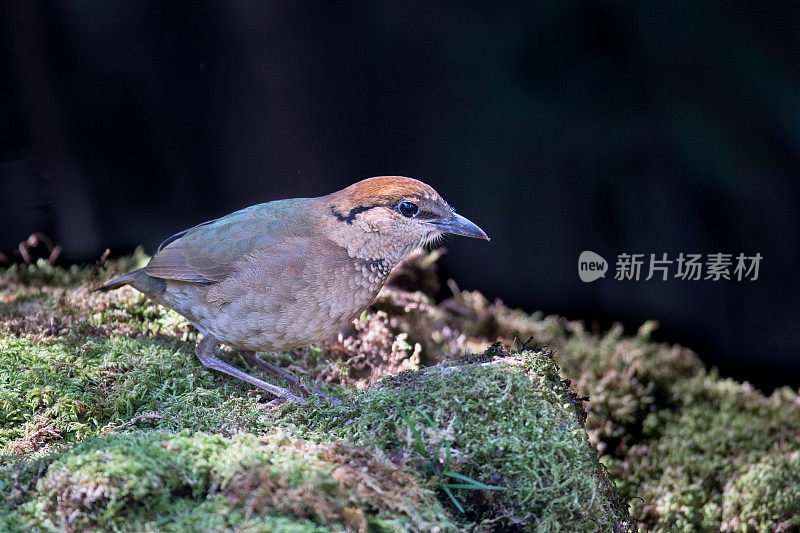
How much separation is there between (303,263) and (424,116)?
81.2 inches

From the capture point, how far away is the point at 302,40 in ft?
15.6

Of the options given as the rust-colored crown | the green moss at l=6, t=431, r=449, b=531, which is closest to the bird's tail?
the rust-colored crown

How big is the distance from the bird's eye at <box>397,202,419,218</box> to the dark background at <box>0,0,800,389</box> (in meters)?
1.46

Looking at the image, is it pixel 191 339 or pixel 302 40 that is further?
pixel 302 40

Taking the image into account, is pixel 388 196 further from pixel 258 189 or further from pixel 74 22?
pixel 74 22

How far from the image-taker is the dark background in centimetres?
465

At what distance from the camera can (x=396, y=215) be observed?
3.39m

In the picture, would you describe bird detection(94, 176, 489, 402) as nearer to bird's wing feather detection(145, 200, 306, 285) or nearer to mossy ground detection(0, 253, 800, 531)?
bird's wing feather detection(145, 200, 306, 285)

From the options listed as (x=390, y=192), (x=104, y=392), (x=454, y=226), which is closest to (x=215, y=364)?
(x=104, y=392)

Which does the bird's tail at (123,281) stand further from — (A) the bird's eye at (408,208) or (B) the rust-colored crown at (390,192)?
(A) the bird's eye at (408,208)

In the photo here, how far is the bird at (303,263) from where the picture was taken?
3.37m

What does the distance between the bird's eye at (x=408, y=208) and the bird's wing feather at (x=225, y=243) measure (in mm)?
529

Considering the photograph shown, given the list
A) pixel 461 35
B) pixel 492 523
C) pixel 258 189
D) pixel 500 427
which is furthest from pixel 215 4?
pixel 492 523

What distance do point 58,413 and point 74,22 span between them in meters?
2.74
